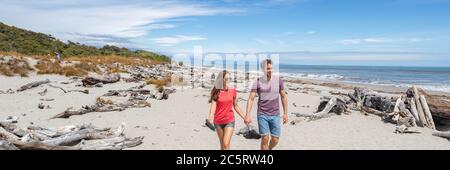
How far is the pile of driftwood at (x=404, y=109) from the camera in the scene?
11.8 metres

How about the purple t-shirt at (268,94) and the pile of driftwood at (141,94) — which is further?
the pile of driftwood at (141,94)

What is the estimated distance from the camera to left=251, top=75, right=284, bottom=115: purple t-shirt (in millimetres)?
6820

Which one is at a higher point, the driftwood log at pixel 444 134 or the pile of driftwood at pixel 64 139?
the pile of driftwood at pixel 64 139

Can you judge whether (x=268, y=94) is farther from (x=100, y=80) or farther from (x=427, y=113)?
(x=100, y=80)

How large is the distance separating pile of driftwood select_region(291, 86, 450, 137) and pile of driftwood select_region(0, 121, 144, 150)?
5703mm

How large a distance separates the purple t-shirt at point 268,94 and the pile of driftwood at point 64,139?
3.13 metres

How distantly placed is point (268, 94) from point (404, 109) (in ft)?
24.8

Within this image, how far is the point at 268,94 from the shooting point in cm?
682

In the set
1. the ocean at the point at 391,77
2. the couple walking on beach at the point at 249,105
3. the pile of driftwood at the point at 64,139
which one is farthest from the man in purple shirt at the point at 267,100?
the ocean at the point at 391,77

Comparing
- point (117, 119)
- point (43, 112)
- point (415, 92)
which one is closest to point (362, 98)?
point (415, 92)

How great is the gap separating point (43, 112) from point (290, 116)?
321 inches

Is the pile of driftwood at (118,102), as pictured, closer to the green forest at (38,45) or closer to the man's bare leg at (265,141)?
the man's bare leg at (265,141)

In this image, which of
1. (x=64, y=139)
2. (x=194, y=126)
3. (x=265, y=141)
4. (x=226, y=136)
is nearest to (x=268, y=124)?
(x=265, y=141)
